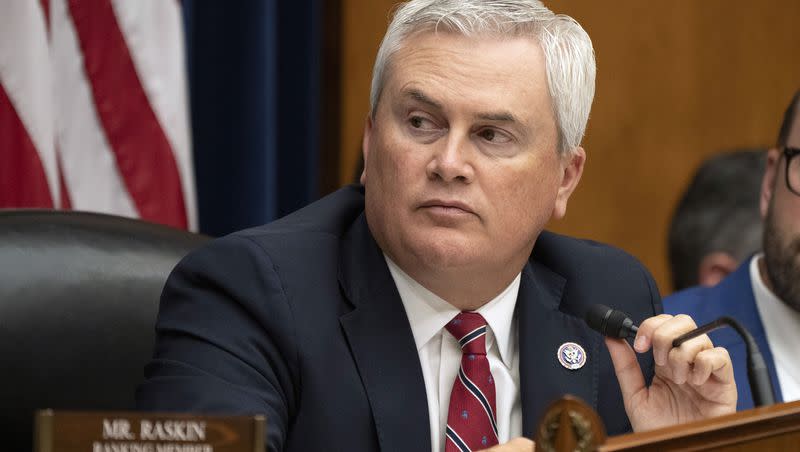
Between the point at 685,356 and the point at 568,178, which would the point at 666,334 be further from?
the point at 568,178

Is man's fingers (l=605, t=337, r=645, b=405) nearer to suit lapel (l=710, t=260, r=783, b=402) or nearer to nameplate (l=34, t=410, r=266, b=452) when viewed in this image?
suit lapel (l=710, t=260, r=783, b=402)

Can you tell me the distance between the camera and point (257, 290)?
199cm

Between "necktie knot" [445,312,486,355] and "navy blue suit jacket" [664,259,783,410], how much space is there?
905 millimetres

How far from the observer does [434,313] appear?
7.05 feet

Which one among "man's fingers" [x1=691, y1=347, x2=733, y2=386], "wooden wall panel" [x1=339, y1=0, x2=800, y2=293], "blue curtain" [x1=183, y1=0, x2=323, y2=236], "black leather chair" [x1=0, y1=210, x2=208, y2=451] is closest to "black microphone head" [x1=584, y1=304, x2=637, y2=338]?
"man's fingers" [x1=691, y1=347, x2=733, y2=386]

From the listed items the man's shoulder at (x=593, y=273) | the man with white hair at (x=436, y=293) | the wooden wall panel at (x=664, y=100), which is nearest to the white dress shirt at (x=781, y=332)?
the man's shoulder at (x=593, y=273)

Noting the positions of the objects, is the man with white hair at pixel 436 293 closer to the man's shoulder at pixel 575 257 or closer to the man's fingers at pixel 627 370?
the man's fingers at pixel 627 370

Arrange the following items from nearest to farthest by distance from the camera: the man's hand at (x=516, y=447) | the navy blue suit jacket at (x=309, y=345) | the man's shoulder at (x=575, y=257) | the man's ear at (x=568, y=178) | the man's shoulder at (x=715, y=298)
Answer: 1. the man's hand at (x=516, y=447)
2. the navy blue suit jacket at (x=309, y=345)
3. the man's ear at (x=568, y=178)
4. the man's shoulder at (x=575, y=257)
5. the man's shoulder at (x=715, y=298)

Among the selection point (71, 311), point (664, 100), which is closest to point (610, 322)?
point (71, 311)

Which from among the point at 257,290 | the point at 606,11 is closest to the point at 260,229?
the point at 257,290

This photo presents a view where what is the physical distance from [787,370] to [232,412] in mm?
1605

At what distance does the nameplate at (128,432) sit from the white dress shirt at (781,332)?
1.91 meters

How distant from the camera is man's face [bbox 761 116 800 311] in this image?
2855mm

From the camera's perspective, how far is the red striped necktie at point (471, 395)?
2025 mm
